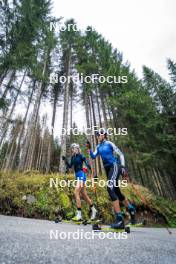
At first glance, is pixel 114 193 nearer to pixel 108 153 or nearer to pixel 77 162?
pixel 108 153

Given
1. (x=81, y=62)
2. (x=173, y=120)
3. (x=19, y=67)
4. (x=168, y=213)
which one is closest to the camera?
(x=168, y=213)

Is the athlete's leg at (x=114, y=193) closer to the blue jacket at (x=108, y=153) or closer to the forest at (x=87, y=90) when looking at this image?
the blue jacket at (x=108, y=153)

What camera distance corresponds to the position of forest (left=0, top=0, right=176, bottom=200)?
1133 cm

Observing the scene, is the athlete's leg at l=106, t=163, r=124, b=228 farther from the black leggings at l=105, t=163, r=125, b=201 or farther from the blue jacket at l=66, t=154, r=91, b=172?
the blue jacket at l=66, t=154, r=91, b=172

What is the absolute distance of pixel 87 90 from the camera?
17891mm

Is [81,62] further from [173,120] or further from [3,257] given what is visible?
[3,257]

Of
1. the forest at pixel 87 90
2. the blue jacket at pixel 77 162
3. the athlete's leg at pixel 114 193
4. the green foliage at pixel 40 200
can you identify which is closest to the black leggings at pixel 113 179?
the athlete's leg at pixel 114 193

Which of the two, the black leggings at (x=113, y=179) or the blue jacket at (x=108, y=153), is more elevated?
the blue jacket at (x=108, y=153)

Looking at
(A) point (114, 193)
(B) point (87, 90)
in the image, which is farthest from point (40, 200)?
(B) point (87, 90)

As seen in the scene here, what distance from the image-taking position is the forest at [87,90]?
1133cm

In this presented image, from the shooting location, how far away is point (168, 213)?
934cm

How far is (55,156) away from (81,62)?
1717cm

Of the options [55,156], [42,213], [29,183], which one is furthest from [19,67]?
[55,156]

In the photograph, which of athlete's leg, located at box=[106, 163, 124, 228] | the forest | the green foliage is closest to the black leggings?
athlete's leg, located at box=[106, 163, 124, 228]
